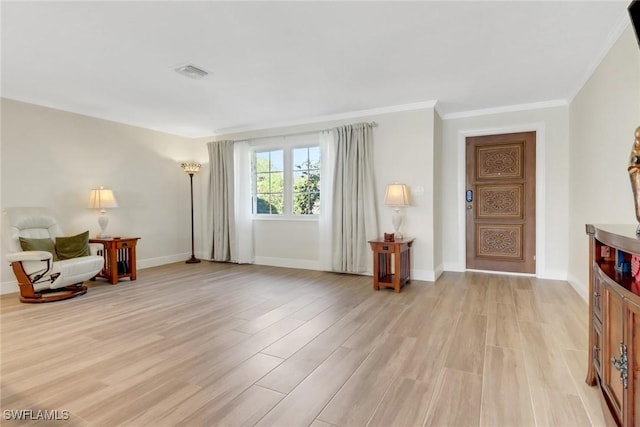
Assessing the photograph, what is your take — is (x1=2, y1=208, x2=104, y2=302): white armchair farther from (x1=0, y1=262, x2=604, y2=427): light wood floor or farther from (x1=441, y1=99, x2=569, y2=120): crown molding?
(x1=441, y1=99, x2=569, y2=120): crown molding

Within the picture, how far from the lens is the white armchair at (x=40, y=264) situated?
346 cm

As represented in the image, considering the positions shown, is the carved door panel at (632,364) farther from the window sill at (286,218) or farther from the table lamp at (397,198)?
the window sill at (286,218)

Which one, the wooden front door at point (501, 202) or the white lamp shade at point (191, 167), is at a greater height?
the white lamp shade at point (191, 167)

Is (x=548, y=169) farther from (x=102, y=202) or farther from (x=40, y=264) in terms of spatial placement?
(x=40, y=264)

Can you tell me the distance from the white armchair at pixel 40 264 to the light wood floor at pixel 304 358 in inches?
9.0

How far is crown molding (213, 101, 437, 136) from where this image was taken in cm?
429

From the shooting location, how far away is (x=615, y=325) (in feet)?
4.22

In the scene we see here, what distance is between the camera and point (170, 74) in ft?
10.7

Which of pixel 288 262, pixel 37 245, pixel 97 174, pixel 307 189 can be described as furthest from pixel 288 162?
pixel 37 245

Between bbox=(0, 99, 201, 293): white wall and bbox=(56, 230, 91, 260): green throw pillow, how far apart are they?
0.60 meters

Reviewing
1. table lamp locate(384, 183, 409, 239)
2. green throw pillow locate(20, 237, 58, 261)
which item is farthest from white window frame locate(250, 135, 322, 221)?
green throw pillow locate(20, 237, 58, 261)

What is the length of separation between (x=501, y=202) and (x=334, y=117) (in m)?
2.69

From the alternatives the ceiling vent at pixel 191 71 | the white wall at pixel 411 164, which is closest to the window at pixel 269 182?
the white wall at pixel 411 164

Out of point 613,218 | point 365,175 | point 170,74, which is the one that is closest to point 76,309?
point 170,74
